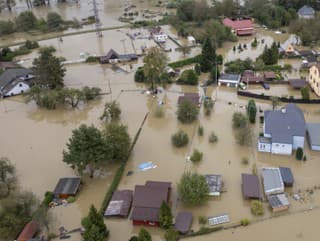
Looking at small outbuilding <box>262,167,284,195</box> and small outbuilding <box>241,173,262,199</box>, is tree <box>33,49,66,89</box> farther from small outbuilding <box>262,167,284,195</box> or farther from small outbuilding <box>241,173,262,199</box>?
small outbuilding <box>262,167,284,195</box>

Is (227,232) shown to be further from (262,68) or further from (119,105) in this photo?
(262,68)

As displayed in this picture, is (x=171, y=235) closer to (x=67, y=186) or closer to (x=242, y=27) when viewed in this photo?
(x=67, y=186)

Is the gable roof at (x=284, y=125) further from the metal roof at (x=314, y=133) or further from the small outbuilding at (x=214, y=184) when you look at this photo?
the small outbuilding at (x=214, y=184)

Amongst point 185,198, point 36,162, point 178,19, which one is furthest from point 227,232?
point 178,19

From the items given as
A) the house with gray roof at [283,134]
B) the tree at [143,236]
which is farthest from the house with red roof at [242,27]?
the tree at [143,236]

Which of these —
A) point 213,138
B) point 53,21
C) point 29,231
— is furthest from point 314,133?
point 53,21

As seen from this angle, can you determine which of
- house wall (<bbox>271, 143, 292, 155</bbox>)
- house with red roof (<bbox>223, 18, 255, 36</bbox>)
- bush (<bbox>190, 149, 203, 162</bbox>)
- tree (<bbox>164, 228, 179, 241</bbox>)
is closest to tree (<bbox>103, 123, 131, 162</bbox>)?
bush (<bbox>190, 149, 203, 162</bbox>)
